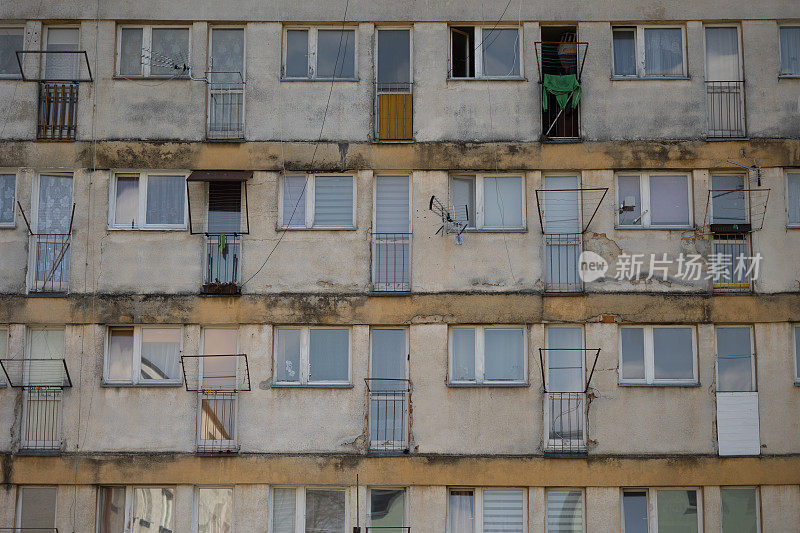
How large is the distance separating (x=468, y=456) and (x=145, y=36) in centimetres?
1113

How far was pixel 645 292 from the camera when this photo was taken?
22.4 meters

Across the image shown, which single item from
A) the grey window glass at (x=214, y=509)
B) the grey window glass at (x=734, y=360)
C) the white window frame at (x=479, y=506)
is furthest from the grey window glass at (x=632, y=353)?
the grey window glass at (x=214, y=509)

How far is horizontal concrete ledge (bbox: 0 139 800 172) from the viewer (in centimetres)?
2273

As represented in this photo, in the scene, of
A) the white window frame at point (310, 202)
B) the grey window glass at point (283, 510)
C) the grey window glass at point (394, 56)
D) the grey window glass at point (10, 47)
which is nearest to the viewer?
the grey window glass at point (283, 510)

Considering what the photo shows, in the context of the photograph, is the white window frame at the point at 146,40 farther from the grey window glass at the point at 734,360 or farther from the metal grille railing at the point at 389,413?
the grey window glass at the point at 734,360

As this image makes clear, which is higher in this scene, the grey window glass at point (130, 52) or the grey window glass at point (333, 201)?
the grey window glass at point (130, 52)

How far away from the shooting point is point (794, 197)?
22.9m

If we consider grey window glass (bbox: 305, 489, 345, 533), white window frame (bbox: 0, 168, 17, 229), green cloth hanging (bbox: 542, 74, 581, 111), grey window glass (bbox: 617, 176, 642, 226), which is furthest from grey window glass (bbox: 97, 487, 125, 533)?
green cloth hanging (bbox: 542, 74, 581, 111)

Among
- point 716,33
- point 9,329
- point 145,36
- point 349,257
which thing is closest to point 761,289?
point 716,33

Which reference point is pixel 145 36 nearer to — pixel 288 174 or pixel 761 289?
pixel 288 174

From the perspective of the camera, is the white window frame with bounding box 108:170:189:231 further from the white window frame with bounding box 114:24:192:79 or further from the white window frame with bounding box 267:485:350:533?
the white window frame with bounding box 267:485:350:533

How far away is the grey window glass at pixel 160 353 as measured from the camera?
22547 mm

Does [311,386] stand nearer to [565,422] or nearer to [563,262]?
[565,422]

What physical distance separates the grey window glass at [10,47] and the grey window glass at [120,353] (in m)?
6.11
